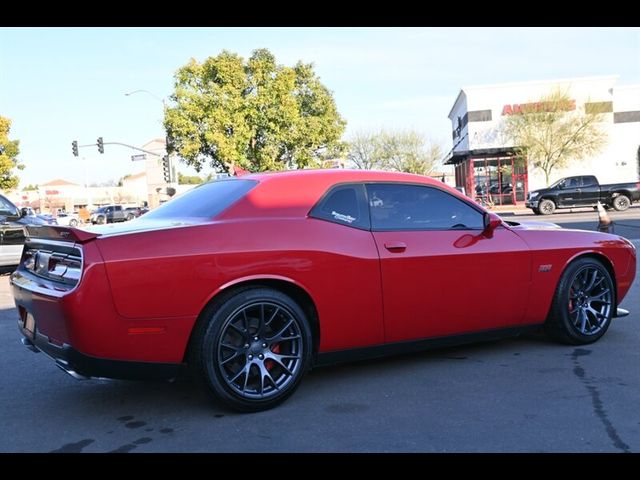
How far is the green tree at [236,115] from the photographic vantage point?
29891mm

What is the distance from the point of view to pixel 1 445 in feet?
11.1

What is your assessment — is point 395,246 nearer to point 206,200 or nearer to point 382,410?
point 382,410

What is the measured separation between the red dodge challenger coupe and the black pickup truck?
2270 centimetres

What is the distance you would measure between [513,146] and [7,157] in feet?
95.4

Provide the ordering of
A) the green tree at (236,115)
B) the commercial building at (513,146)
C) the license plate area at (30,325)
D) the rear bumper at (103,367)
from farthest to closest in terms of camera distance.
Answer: the commercial building at (513,146)
the green tree at (236,115)
the license plate area at (30,325)
the rear bumper at (103,367)

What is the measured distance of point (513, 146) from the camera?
37.8 metres

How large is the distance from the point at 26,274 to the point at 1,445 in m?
1.21

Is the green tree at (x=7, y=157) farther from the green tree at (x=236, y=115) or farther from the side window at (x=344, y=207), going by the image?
the side window at (x=344, y=207)

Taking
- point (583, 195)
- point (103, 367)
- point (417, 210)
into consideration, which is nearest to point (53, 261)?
point (103, 367)

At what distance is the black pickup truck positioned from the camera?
2600 cm

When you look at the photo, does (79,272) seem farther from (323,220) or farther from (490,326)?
(490,326)

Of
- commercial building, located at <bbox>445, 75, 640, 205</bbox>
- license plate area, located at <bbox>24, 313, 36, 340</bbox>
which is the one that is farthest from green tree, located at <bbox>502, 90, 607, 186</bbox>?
license plate area, located at <bbox>24, 313, 36, 340</bbox>

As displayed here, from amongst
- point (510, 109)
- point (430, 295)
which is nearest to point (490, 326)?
point (430, 295)

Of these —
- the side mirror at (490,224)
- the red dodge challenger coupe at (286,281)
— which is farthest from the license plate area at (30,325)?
the side mirror at (490,224)
